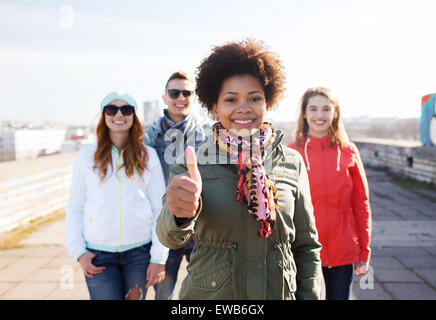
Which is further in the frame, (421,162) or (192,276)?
(421,162)

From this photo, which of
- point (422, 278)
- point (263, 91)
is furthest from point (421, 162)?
point (263, 91)

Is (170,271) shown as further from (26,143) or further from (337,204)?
(26,143)

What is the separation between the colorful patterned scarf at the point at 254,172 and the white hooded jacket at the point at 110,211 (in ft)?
3.34

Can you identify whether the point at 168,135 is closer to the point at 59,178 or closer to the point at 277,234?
the point at 277,234

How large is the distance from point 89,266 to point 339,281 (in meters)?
1.68

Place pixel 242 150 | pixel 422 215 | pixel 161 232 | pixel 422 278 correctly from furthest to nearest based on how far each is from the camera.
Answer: pixel 422 215 → pixel 422 278 → pixel 242 150 → pixel 161 232

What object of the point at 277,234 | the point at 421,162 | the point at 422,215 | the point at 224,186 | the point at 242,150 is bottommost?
the point at 422,215

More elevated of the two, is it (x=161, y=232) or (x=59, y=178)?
(x=161, y=232)

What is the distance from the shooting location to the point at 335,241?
237 cm

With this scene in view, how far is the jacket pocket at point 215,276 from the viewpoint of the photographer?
1.38 meters

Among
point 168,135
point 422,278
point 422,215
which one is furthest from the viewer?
point 422,215

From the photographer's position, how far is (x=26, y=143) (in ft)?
173

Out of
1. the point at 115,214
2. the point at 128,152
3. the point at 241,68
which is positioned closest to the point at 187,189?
the point at 241,68
